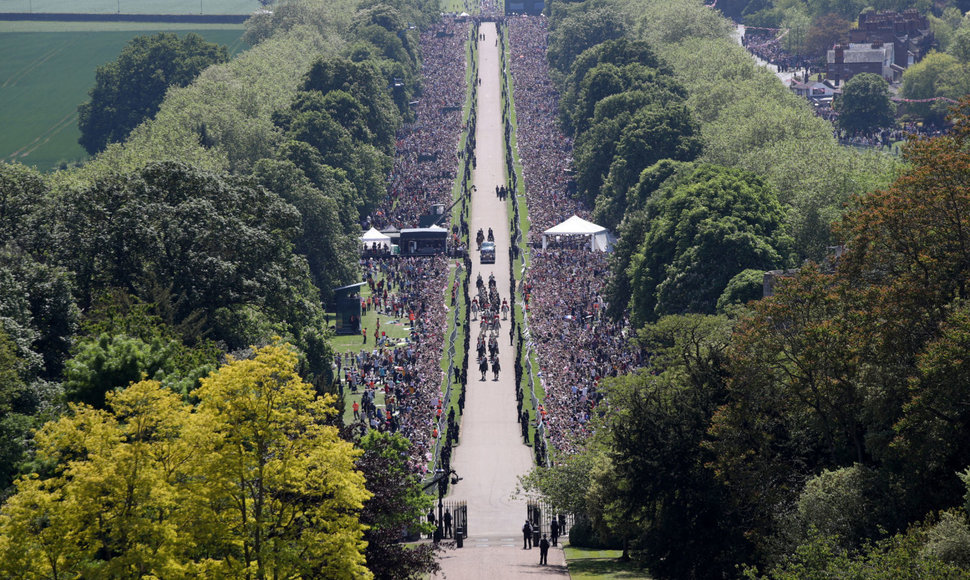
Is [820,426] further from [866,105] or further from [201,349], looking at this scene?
[866,105]

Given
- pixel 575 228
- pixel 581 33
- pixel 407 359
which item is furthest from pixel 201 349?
pixel 581 33

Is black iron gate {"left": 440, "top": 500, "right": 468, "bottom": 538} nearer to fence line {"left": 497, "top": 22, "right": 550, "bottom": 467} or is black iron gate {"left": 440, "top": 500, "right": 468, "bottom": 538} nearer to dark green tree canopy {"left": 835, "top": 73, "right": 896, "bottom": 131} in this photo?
fence line {"left": 497, "top": 22, "right": 550, "bottom": 467}

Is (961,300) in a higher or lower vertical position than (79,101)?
lower

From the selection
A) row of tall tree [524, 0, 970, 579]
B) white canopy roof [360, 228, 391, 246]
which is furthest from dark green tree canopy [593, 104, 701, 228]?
row of tall tree [524, 0, 970, 579]

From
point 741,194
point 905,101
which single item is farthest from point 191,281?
point 905,101

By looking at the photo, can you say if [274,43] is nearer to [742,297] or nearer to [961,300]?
[742,297]
